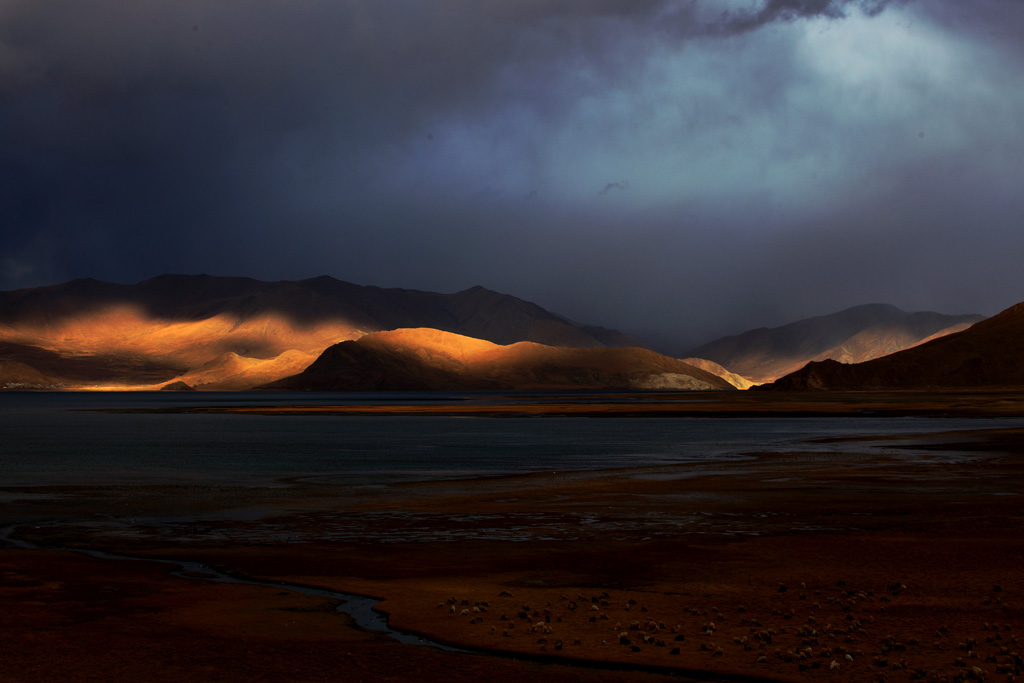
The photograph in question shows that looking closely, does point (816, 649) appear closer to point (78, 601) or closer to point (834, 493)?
point (78, 601)

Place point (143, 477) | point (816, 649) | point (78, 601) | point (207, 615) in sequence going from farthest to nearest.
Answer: point (143, 477), point (78, 601), point (207, 615), point (816, 649)

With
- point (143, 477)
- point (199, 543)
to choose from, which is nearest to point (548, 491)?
point (199, 543)

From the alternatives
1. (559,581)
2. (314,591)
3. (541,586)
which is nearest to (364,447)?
(314,591)

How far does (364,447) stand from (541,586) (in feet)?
183

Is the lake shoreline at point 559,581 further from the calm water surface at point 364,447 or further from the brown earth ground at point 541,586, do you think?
the calm water surface at point 364,447

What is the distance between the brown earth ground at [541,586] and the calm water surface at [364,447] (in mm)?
13284

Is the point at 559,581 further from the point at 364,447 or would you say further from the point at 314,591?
the point at 364,447

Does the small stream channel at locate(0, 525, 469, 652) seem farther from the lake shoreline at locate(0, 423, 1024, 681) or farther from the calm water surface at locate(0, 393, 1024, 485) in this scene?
the calm water surface at locate(0, 393, 1024, 485)

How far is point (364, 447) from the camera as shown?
73750 millimetres

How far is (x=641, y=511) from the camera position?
31.6 m

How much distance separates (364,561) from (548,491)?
17216mm

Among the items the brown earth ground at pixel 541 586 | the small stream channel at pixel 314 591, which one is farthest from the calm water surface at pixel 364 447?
the small stream channel at pixel 314 591

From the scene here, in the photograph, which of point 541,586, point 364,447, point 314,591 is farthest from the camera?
point 364,447

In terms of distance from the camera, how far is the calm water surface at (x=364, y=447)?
51438 millimetres
